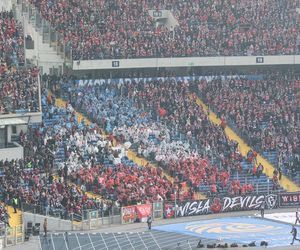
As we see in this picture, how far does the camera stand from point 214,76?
67875mm

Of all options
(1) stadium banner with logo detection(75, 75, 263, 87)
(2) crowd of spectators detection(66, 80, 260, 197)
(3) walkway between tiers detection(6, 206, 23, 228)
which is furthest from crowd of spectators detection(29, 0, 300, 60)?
(3) walkway between tiers detection(6, 206, 23, 228)

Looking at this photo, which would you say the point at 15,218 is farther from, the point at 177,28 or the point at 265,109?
the point at 177,28

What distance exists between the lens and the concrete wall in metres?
64.2

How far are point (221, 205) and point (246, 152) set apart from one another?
6.89 m

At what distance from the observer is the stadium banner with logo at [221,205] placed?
177 feet

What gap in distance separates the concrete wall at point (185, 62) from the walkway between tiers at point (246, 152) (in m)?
2.99

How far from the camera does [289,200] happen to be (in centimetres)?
5691

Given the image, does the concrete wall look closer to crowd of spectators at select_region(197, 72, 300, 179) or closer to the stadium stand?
crowd of spectators at select_region(197, 72, 300, 179)

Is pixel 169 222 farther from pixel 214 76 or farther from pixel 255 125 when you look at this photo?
pixel 214 76

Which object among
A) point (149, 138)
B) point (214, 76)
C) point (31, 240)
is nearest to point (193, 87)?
point (214, 76)

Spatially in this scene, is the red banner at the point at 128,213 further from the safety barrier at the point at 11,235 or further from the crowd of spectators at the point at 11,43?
the crowd of spectators at the point at 11,43

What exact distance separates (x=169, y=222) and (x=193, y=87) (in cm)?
1565

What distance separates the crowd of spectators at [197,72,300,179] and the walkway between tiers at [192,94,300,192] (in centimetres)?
38

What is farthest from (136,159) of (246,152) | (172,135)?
(246,152)
